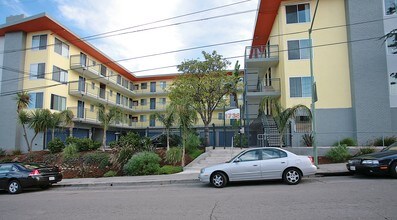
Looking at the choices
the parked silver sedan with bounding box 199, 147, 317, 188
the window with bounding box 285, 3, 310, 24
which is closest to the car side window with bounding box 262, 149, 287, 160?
the parked silver sedan with bounding box 199, 147, 317, 188

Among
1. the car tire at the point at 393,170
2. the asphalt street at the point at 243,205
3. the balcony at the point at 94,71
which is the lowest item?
the asphalt street at the point at 243,205

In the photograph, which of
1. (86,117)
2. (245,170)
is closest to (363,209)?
(245,170)

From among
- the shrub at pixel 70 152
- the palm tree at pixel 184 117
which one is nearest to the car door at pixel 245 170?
the palm tree at pixel 184 117

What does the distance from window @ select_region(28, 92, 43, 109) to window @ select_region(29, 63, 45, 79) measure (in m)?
1.73

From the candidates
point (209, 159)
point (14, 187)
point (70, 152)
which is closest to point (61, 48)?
point (70, 152)

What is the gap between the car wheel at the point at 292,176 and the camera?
10172 millimetres

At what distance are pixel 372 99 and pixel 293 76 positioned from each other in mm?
5704

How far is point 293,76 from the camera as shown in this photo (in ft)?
70.3

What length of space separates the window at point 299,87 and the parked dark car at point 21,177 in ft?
56.3

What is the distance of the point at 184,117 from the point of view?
16578 millimetres

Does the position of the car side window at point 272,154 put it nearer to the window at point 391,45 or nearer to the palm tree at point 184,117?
the palm tree at point 184,117

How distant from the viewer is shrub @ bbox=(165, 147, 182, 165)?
1675cm

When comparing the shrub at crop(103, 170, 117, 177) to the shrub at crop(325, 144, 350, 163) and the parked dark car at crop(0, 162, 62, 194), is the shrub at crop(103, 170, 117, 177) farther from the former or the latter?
the shrub at crop(325, 144, 350, 163)

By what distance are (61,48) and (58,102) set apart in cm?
587
